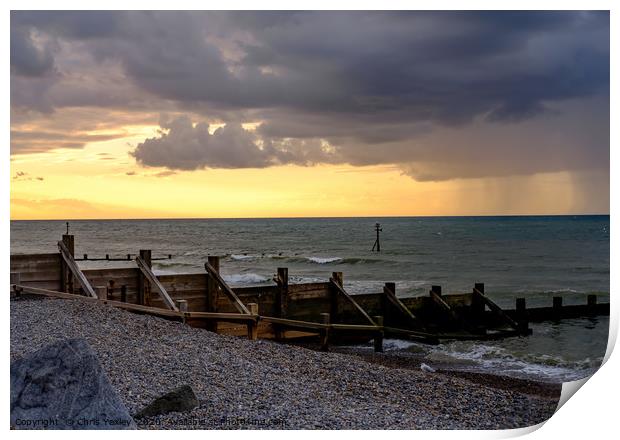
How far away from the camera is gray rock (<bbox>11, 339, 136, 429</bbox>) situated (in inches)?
204

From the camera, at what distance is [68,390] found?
207 inches

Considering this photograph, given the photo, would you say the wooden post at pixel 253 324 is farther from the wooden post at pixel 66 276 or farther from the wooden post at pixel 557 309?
the wooden post at pixel 557 309

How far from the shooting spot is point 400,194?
1043cm

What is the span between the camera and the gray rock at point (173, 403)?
565 centimetres

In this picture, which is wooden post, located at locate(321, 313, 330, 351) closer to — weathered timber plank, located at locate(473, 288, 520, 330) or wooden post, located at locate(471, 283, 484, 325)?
weathered timber plank, located at locate(473, 288, 520, 330)

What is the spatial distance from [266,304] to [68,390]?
7710 millimetres

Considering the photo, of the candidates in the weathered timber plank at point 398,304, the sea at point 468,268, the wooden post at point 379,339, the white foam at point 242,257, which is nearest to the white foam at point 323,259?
the sea at point 468,268

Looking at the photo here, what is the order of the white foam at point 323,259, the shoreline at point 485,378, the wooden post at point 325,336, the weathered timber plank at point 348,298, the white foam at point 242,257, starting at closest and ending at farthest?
1. the shoreline at point 485,378
2. the wooden post at point 325,336
3. the weathered timber plank at point 348,298
4. the white foam at point 323,259
5. the white foam at point 242,257

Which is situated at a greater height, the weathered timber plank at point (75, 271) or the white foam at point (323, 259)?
the weathered timber plank at point (75, 271)

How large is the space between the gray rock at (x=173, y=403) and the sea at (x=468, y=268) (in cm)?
625

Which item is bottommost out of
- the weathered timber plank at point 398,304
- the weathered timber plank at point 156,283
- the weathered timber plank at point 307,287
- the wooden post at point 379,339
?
the wooden post at point 379,339

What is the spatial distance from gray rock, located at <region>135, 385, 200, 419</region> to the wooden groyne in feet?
14.2
